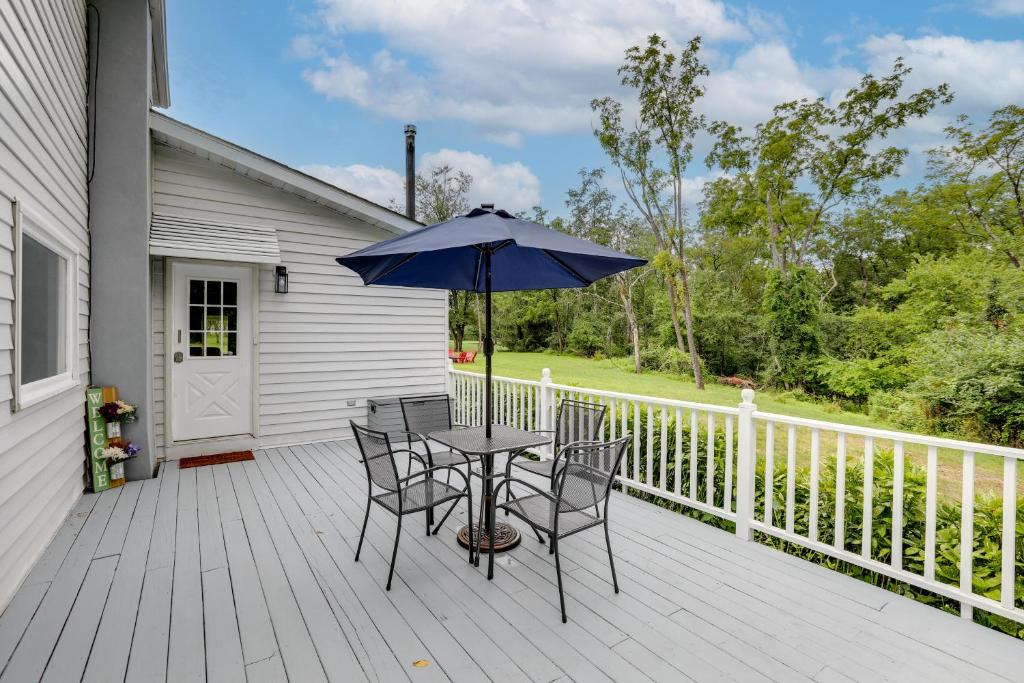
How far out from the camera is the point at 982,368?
7.52 metres

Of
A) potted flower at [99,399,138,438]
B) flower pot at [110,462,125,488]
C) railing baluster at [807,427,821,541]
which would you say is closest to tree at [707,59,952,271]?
railing baluster at [807,427,821,541]

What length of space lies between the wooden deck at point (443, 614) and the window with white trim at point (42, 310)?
1.03 meters

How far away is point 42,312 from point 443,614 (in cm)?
298

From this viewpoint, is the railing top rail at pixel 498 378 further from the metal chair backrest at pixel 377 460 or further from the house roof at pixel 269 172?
the metal chair backrest at pixel 377 460

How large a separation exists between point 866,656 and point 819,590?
570 millimetres

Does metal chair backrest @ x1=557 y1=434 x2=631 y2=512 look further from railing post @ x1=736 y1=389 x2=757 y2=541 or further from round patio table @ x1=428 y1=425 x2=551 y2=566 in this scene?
railing post @ x1=736 y1=389 x2=757 y2=541

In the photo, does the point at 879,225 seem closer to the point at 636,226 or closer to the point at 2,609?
the point at 636,226

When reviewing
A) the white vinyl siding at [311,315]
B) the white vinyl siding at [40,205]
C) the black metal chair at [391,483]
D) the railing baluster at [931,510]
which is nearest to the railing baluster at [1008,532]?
the railing baluster at [931,510]

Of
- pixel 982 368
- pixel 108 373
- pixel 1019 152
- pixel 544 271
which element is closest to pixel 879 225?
pixel 1019 152

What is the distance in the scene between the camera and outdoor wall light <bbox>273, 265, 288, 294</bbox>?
5367mm

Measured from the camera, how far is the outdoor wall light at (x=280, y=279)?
537 cm

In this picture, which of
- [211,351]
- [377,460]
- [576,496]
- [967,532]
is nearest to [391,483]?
[377,460]

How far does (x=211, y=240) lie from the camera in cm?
474

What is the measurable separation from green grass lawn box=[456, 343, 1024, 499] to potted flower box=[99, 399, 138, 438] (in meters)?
5.37
